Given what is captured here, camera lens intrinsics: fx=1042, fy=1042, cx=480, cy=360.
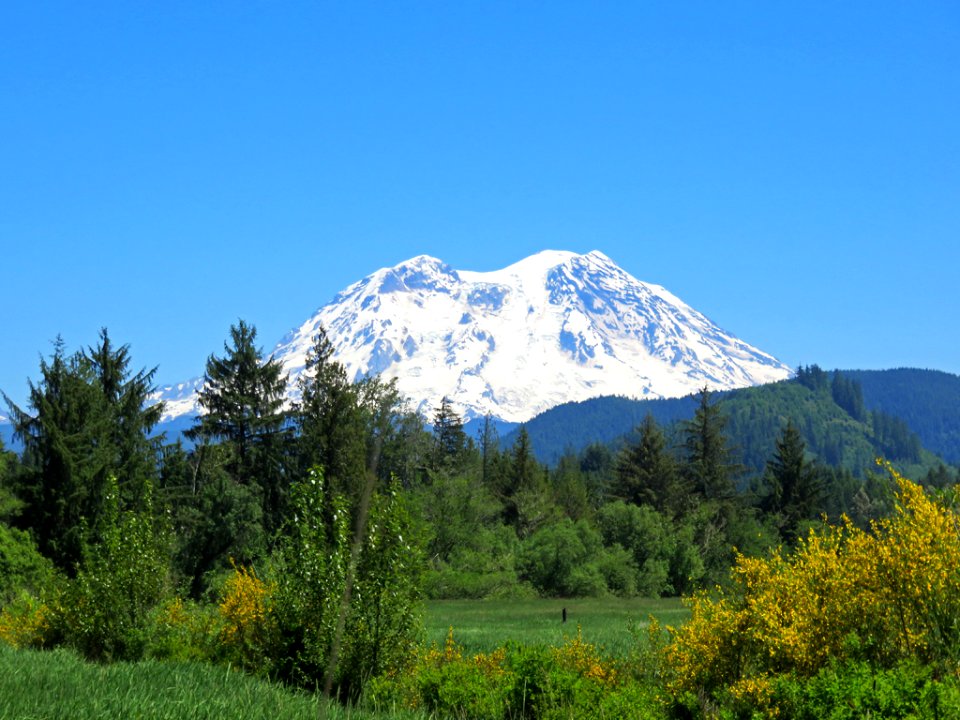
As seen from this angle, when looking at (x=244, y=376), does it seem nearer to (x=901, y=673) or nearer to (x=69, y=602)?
(x=69, y=602)

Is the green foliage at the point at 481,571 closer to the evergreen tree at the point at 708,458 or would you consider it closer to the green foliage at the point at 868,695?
the evergreen tree at the point at 708,458

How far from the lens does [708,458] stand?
98.2 metres

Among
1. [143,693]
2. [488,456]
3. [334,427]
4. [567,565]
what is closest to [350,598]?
[143,693]

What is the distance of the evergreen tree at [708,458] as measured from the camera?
319 ft

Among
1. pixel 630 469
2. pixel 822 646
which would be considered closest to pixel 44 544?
pixel 822 646

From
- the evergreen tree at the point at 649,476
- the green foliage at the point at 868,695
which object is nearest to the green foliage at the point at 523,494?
the evergreen tree at the point at 649,476

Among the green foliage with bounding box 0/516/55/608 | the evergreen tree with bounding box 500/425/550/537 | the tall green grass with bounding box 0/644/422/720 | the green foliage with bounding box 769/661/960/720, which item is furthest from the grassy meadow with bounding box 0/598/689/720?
the evergreen tree with bounding box 500/425/550/537

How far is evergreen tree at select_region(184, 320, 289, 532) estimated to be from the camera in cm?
6899

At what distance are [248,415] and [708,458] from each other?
45943mm

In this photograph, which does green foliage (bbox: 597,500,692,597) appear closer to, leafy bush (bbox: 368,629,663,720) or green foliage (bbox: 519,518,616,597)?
green foliage (bbox: 519,518,616,597)

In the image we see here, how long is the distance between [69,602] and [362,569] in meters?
8.65

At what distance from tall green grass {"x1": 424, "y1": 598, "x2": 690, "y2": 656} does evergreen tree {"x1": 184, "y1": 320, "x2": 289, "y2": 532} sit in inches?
582

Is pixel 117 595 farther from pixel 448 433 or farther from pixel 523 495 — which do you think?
pixel 448 433

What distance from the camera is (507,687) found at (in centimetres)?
1611
